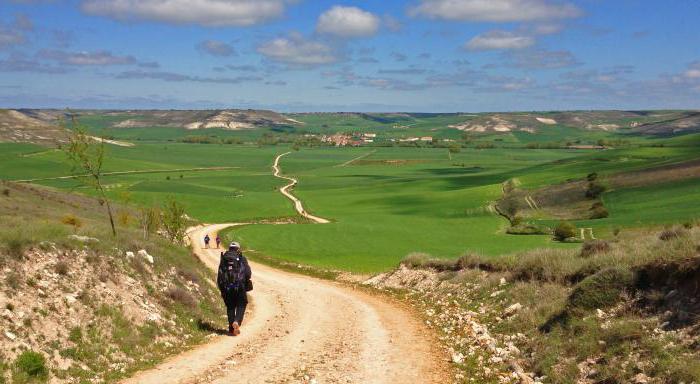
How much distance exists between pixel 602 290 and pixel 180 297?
14448 mm

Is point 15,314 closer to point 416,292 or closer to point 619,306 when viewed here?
point 619,306

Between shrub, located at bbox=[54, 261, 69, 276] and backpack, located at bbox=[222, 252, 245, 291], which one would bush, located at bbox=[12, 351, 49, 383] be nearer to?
shrub, located at bbox=[54, 261, 69, 276]

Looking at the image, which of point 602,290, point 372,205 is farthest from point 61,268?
point 372,205

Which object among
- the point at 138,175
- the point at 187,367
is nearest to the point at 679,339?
the point at 187,367

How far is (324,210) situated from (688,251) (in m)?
95.5

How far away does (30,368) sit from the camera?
1243 cm

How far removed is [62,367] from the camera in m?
13.4

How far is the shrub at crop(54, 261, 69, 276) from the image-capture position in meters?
16.8

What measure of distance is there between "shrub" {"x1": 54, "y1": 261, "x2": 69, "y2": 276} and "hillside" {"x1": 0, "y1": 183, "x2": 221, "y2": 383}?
0.09 ft

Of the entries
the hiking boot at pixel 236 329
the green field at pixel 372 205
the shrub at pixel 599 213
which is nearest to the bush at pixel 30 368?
the hiking boot at pixel 236 329

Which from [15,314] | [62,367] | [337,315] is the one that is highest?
[15,314]

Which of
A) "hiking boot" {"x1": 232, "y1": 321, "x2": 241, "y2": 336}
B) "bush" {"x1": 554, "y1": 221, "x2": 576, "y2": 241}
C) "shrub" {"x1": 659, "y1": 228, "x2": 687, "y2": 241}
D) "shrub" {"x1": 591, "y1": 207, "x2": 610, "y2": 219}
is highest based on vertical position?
"shrub" {"x1": 659, "y1": 228, "x2": 687, "y2": 241}

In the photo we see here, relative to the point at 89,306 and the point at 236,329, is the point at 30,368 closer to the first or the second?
the point at 89,306

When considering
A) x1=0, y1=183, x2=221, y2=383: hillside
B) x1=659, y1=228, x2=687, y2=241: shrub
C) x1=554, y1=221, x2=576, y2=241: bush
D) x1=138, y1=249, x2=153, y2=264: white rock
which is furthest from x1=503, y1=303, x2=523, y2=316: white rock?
x1=554, y1=221, x2=576, y2=241: bush
